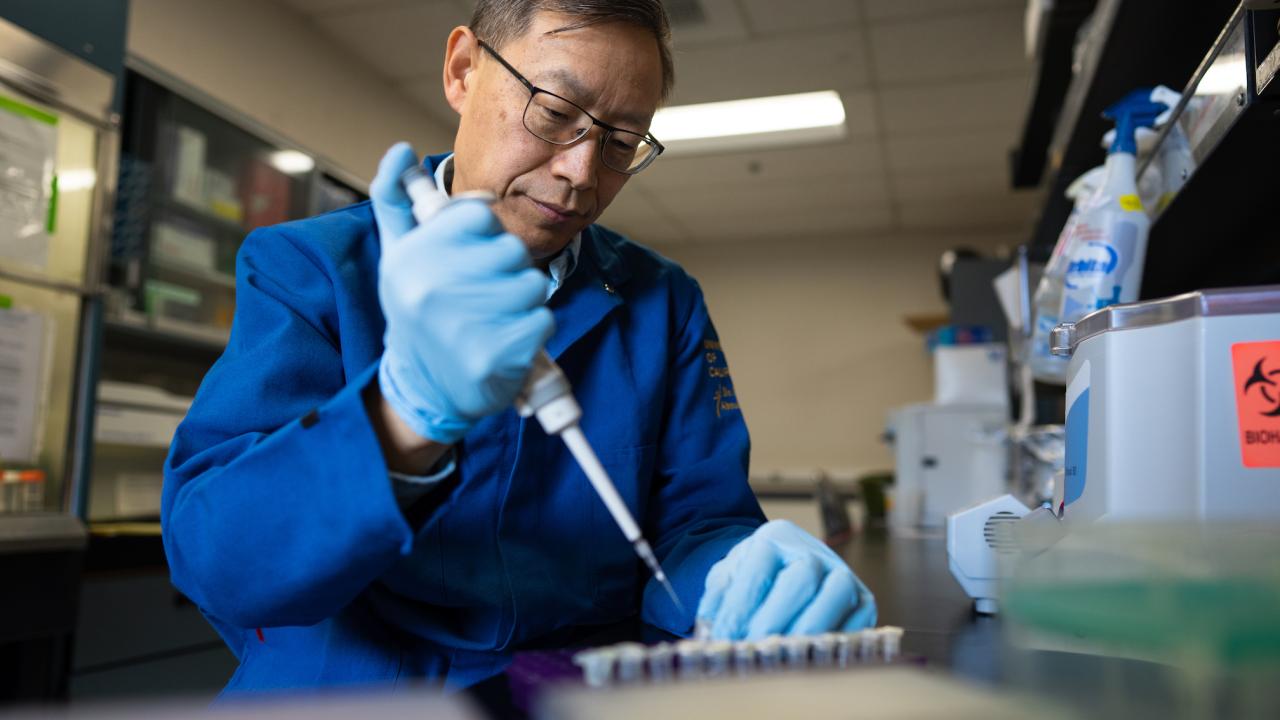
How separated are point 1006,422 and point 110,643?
3014mm

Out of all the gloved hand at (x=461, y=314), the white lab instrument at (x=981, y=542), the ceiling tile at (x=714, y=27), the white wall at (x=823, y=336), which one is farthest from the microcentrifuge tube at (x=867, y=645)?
the white wall at (x=823, y=336)

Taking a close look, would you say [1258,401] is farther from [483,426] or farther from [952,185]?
[952,185]

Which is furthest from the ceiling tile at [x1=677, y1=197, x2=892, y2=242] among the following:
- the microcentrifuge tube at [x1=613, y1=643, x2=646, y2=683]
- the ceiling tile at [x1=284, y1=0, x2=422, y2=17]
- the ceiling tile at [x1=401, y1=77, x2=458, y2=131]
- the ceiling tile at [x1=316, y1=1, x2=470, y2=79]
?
the microcentrifuge tube at [x1=613, y1=643, x2=646, y2=683]

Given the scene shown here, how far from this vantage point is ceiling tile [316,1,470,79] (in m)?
3.58

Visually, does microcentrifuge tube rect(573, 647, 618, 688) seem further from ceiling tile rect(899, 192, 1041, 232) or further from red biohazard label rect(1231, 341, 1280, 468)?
ceiling tile rect(899, 192, 1041, 232)

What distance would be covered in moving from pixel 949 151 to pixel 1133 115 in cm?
385

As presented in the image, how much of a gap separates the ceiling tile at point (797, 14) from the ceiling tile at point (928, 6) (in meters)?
0.08

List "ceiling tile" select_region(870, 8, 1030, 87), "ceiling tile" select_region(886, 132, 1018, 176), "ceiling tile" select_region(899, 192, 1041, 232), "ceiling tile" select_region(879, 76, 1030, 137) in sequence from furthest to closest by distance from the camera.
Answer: "ceiling tile" select_region(899, 192, 1041, 232), "ceiling tile" select_region(886, 132, 1018, 176), "ceiling tile" select_region(879, 76, 1030, 137), "ceiling tile" select_region(870, 8, 1030, 87)

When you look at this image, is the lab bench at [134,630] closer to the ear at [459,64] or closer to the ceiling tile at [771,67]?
the ear at [459,64]

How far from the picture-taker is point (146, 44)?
2967 mm

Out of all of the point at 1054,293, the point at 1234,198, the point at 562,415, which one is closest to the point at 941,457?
the point at 1054,293

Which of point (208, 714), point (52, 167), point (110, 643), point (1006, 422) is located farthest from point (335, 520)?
point (1006, 422)

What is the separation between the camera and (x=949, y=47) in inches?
150

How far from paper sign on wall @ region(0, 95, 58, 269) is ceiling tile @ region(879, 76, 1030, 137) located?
11.0 ft
